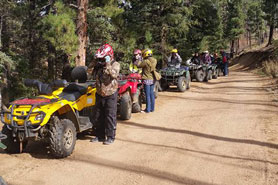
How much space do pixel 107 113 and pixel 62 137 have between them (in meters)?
1.35

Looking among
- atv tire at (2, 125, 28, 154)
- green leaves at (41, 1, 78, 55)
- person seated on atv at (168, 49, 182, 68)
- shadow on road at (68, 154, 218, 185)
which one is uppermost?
green leaves at (41, 1, 78, 55)

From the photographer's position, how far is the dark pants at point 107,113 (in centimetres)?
621

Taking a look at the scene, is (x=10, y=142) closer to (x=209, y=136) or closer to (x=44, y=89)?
(x=44, y=89)

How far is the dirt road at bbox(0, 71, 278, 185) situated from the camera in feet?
14.6

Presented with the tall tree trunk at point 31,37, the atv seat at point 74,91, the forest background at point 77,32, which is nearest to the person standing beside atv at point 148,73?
the forest background at point 77,32

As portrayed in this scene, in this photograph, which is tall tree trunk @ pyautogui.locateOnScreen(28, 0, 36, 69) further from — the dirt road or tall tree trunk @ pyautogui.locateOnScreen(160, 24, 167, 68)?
the dirt road

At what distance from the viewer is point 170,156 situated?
5418 millimetres

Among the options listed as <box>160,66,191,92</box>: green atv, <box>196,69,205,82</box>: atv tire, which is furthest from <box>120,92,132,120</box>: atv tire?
<box>196,69,205,82</box>: atv tire

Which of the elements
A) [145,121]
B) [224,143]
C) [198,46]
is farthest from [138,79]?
[198,46]

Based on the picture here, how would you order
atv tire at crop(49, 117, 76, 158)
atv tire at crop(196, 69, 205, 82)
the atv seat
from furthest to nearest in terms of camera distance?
atv tire at crop(196, 69, 205, 82) < the atv seat < atv tire at crop(49, 117, 76, 158)

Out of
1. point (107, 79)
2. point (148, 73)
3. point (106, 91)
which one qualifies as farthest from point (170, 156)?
point (148, 73)

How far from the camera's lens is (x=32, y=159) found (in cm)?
516

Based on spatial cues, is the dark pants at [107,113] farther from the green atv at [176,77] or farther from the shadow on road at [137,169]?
the green atv at [176,77]

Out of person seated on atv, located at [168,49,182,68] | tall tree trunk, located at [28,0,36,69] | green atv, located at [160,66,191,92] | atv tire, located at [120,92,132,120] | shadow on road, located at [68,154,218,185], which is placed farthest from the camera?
tall tree trunk, located at [28,0,36,69]
